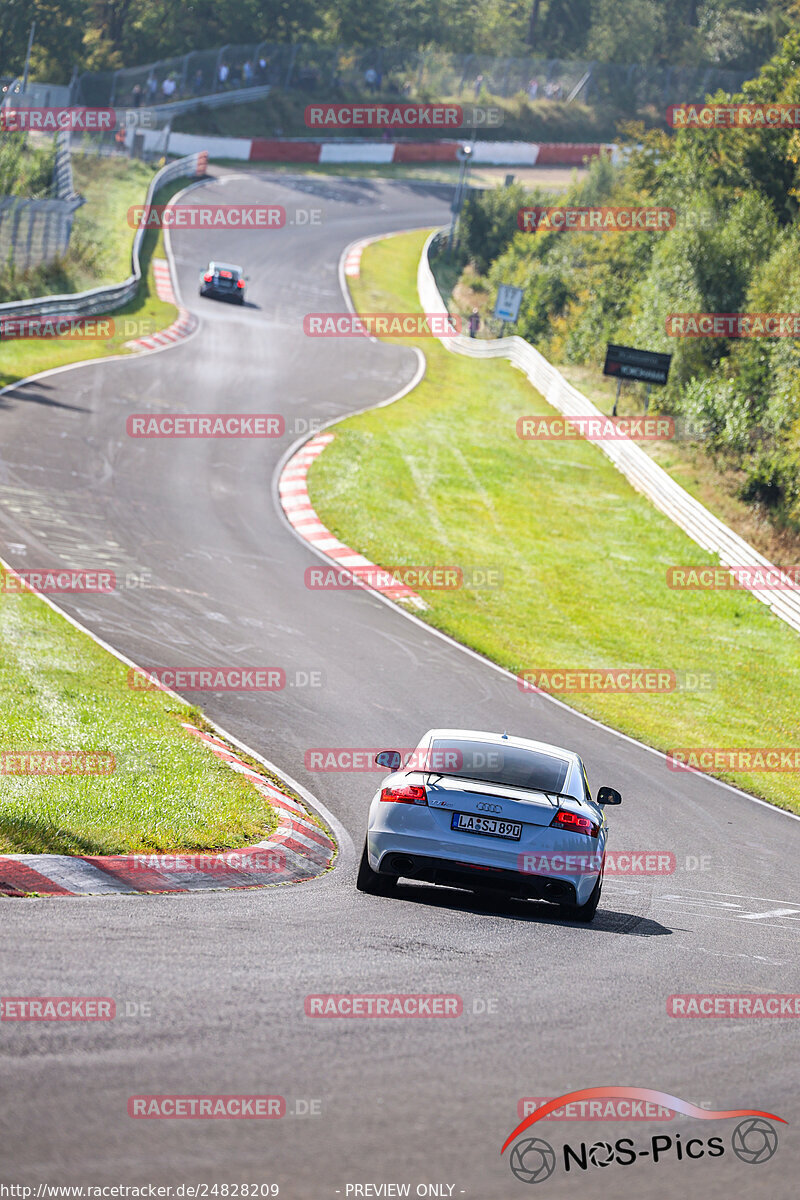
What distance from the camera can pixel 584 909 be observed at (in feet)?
30.1

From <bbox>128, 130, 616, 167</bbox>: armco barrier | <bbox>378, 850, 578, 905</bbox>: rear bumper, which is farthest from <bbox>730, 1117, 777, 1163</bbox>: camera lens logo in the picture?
<bbox>128, 130, 616, 167</bbox>: armco barrier

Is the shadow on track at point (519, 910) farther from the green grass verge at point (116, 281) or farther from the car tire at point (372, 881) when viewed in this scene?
the green grass verge at point (116, 281)

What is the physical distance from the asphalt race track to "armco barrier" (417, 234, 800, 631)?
29.6ft

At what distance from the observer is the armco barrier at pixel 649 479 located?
26.0 m

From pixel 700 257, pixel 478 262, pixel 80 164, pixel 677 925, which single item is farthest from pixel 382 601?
pixel 478 262

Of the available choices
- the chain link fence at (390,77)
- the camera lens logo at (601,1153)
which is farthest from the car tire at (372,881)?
the chain link fence at (390,77)

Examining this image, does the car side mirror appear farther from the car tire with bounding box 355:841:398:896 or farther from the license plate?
the car tire with bounding box 355:841:398:896

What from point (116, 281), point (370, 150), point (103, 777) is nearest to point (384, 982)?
point (103, 777)

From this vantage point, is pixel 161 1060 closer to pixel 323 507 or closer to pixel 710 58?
pixel 323 507

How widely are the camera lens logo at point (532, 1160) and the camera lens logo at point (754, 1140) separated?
2.70 feet

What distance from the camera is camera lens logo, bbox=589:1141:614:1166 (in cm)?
488

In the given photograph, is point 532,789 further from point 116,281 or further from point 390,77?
point 390,77

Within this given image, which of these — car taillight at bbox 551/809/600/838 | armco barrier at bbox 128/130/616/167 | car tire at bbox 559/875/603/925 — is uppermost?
armco barrier at bbox 128/130/616/167

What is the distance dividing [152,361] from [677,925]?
30045mm
